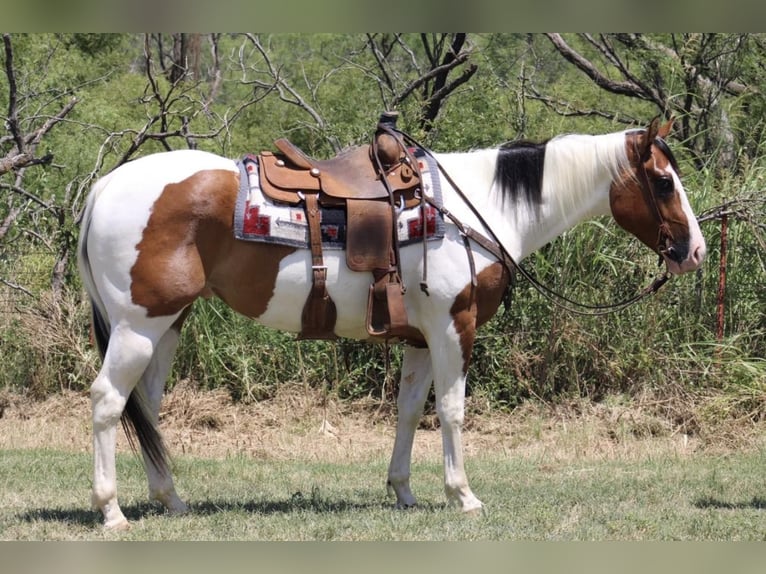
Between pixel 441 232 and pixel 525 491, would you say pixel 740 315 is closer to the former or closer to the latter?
pixel 525 491

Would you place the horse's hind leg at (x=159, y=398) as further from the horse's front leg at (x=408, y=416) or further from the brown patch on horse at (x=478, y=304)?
the brown patch on horse at (x=478, y=304)

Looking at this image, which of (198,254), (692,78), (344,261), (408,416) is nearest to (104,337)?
(198,254)

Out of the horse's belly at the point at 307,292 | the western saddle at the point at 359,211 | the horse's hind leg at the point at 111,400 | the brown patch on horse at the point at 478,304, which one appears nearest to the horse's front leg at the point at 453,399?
the brown patch on horse at the point at 478,304

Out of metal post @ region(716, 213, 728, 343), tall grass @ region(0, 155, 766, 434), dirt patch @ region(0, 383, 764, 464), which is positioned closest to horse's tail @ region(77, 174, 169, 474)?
dirt patch @ region(0, 383, 764, 464)

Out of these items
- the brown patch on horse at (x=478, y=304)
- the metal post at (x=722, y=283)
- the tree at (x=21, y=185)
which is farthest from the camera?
the metal post at (x=722, y=283)

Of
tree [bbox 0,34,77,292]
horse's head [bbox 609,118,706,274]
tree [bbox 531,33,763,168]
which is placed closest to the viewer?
horse's head [bbox 609,118,706,274]

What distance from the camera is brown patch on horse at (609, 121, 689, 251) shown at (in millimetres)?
5836

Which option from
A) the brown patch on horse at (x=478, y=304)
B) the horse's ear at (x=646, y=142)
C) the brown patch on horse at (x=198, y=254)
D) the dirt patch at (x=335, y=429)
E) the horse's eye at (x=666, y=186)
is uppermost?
the horse's ear at (x=646, y=142)

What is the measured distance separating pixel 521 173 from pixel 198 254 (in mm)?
1911

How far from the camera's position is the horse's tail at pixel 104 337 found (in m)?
5.49

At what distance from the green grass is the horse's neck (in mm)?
1574

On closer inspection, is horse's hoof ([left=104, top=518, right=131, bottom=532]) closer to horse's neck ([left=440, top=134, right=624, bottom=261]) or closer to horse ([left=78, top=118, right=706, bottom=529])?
horse ([left=78, top=118, right=706, bottom=529])
